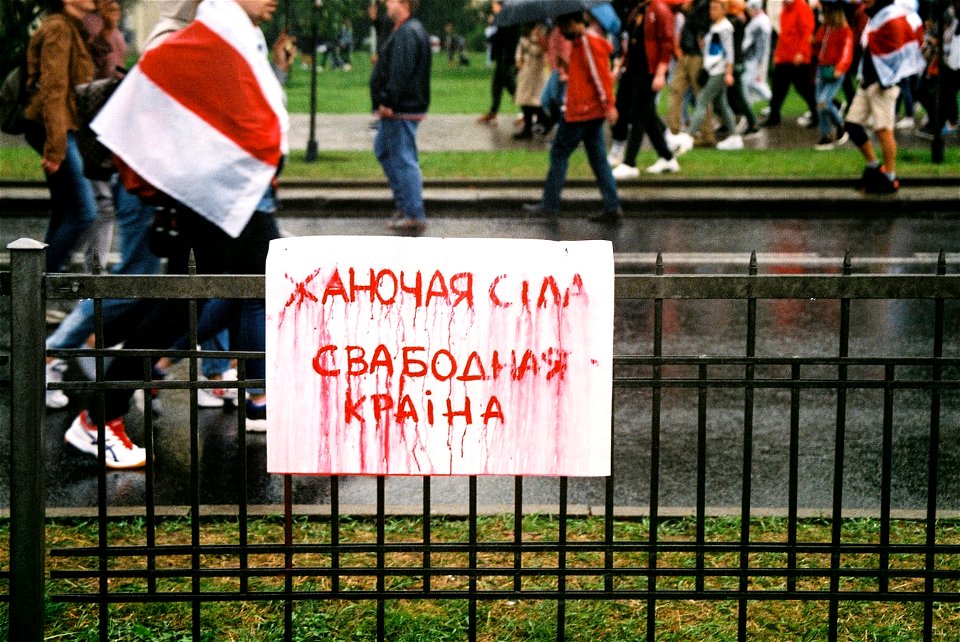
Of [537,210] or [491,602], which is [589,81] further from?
[491,602]

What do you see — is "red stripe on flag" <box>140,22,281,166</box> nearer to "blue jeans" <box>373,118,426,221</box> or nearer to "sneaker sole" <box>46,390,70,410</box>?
"sneaker sole" <box>46,390,70,410</box>

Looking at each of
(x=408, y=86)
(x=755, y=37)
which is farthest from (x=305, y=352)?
(x=755, y=37)

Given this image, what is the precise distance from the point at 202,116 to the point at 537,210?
23.9 ft

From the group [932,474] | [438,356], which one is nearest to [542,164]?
[932,474]

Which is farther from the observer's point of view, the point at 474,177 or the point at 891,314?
the point at 474,177

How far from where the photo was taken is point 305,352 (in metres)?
3.61

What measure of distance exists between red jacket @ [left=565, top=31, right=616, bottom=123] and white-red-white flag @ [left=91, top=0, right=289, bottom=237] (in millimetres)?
6633

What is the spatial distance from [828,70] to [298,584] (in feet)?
46.0

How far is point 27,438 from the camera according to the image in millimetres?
3645

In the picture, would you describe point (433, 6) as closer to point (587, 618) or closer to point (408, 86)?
point (408, 86)

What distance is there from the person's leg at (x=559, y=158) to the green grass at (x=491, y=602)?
25.3 ft

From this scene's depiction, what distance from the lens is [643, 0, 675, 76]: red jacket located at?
14594mm

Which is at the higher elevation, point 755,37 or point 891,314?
point 755,37

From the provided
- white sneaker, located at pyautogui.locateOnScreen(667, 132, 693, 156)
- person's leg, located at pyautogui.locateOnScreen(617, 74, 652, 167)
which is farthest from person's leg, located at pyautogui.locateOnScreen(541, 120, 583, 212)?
white sneaker, located at pyautogui.locateOnScreen(667, 132, 693, 156)
